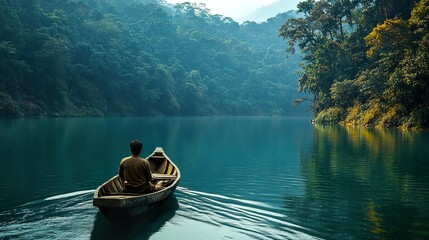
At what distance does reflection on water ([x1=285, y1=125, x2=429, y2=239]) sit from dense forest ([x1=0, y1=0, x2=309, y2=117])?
4989 cm

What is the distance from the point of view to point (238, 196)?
11.5 m

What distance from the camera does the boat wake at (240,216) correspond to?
25.9 ft

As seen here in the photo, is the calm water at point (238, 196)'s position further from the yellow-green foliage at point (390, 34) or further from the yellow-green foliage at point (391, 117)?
the yellow-green foliage at point (390, 34)

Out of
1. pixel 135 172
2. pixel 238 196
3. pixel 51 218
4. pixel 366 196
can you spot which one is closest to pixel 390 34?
pixel 366 196

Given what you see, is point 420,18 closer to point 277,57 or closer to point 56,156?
point 56,156

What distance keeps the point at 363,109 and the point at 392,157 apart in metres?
32.2

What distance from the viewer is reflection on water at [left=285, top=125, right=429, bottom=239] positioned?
8.52m

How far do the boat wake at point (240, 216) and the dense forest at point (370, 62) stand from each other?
29.4 metres

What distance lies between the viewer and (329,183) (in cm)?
1384

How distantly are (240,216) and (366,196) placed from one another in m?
4.87

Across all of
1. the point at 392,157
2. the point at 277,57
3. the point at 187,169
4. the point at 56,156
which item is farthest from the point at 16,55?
the point at 277,57

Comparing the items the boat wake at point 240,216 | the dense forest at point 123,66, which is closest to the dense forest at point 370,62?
the boat wake at point 240,216

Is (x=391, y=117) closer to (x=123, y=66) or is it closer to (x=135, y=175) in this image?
(x=135, y=175)

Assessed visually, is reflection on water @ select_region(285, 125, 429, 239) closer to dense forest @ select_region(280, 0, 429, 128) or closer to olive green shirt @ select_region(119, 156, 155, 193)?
olive green shirt @ select_region(119, 156, 155, 193)
